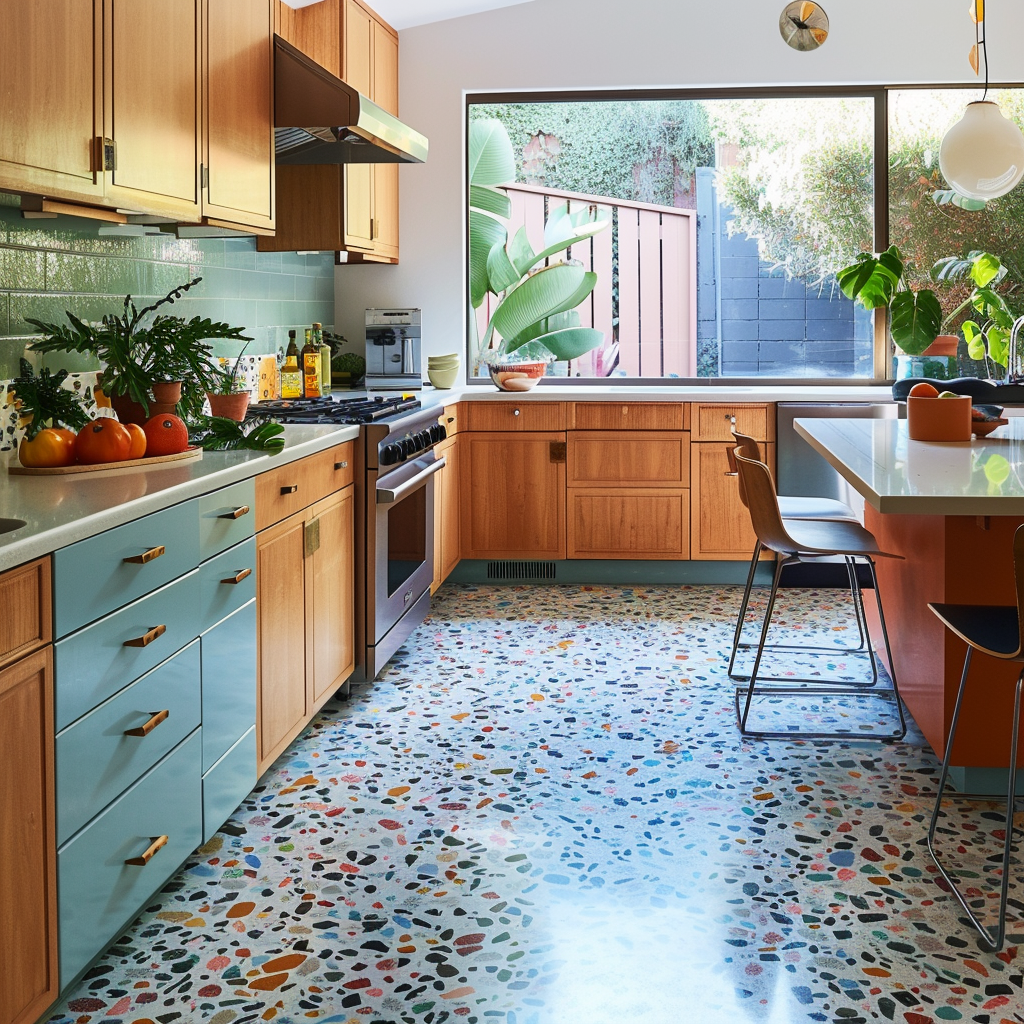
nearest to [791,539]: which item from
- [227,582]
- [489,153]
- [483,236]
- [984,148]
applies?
[984,148]

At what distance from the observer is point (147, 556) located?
220cm

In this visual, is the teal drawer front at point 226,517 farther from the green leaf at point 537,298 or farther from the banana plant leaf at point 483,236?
the banana plant leaf at point 483,236

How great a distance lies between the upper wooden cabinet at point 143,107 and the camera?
228 centimetres

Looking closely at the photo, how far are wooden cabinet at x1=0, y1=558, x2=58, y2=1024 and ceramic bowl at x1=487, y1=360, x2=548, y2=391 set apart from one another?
4.05 metres

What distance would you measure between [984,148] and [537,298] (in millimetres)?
2957

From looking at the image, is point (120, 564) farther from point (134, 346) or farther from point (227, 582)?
point (134, 346)

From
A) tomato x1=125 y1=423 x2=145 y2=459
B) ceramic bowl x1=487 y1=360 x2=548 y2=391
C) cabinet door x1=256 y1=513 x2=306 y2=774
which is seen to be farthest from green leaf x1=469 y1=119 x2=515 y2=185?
tomato x1=125 y1=423 x2=145 y2=459

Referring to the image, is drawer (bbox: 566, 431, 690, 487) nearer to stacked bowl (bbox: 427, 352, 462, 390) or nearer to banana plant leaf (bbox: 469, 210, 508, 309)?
stacked bowl (bbox: 427, 352, 462, 390)

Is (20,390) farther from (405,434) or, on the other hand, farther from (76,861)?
(405,434)

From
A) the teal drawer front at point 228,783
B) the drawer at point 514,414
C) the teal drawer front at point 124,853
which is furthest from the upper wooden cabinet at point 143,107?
the drawer at point 514,414

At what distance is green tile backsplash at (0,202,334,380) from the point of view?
2820 mm

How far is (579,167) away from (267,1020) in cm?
505

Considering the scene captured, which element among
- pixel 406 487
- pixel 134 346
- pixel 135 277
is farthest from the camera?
pixel 406 487

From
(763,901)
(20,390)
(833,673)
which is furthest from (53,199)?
(833,673)
